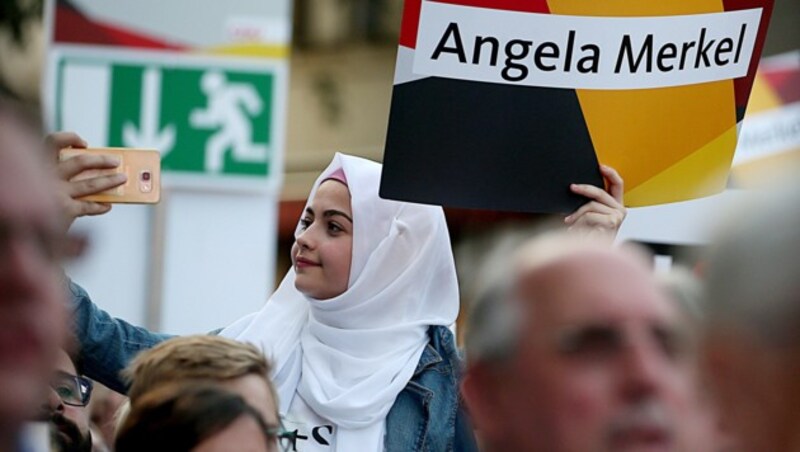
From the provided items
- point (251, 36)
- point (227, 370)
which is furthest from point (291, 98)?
point (227, 370)

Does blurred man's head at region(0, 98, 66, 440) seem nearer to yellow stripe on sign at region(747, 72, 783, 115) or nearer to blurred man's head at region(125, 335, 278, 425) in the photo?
blurred man's head at region(125, 335, 278, 425)

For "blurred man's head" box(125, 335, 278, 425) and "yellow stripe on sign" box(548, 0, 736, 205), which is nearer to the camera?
"blurred man's head" box(125, 335, 278, 425)

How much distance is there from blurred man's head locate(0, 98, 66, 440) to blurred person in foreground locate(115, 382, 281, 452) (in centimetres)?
134

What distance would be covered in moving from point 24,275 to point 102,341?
8.90 feet

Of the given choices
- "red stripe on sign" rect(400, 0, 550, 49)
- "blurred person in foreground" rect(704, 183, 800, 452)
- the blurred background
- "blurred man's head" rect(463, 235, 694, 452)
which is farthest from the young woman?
"blurred person in foreground" rect(704, 183, 800, 452)

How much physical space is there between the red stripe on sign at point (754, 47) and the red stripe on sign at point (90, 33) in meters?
5.84

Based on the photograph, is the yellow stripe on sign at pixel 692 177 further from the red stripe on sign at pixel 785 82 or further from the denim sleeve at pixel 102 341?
the red stripe on sign at pixel 785 82

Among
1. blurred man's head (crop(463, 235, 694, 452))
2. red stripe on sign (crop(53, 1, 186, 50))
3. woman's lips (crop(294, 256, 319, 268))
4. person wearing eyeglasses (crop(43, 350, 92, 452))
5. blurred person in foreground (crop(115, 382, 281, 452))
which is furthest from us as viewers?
red stripe on sign (crop(53, 1, 186, 50))

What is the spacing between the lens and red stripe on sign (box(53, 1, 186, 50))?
9.95 meters

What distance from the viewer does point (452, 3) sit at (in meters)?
4.34

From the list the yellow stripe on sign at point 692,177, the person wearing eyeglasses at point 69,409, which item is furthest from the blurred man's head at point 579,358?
the yellow stripe on sign at point 692,177

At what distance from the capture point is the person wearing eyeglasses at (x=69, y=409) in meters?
3.96

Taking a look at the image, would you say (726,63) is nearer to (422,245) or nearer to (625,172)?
(625,172)

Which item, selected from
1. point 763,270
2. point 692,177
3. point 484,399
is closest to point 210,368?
point 484,399
